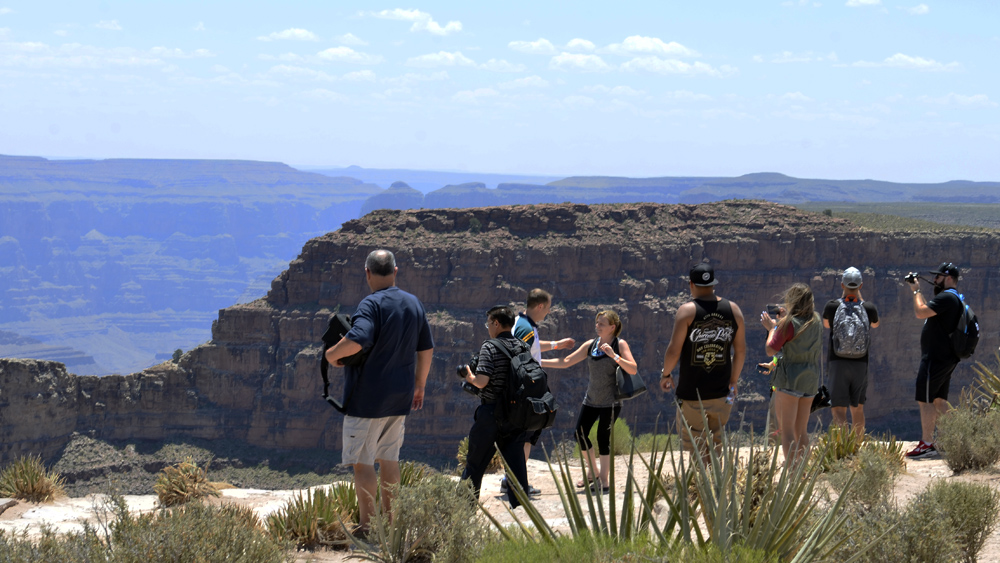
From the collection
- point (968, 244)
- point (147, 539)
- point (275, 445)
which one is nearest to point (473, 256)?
point (275, 445)

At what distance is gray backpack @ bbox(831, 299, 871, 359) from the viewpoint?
27.7 ft

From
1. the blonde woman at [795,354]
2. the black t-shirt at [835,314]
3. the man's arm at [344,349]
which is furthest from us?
the black t-shirt at [835,314]

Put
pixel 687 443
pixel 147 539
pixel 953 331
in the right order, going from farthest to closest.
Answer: pixel 953 331 → pixel 687 443 → pixel 147 539

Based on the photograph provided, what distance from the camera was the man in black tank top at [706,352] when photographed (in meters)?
6.91

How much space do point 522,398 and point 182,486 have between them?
4.43 m

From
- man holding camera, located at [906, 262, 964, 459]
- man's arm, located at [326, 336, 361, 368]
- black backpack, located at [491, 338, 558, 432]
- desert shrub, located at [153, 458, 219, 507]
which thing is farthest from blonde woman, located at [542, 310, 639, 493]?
desert shrub, located at [153, 458, 219, 507]

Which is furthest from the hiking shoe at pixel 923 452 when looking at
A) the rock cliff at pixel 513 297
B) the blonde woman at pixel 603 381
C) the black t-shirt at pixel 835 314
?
the rock cliff at pixel 513 297

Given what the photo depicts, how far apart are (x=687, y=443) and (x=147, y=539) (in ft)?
13.6

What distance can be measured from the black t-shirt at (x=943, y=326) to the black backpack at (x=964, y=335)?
5cm

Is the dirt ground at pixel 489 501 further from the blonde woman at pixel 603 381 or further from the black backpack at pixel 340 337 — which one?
the black backpack at pixel 340 337

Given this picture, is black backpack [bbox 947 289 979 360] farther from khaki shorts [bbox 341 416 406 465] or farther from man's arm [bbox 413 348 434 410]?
khaki shorts [bbox 341 416 406 465]

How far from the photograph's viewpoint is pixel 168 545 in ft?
14.5

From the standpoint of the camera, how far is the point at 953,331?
8906mm

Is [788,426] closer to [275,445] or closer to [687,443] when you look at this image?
[687,443]
